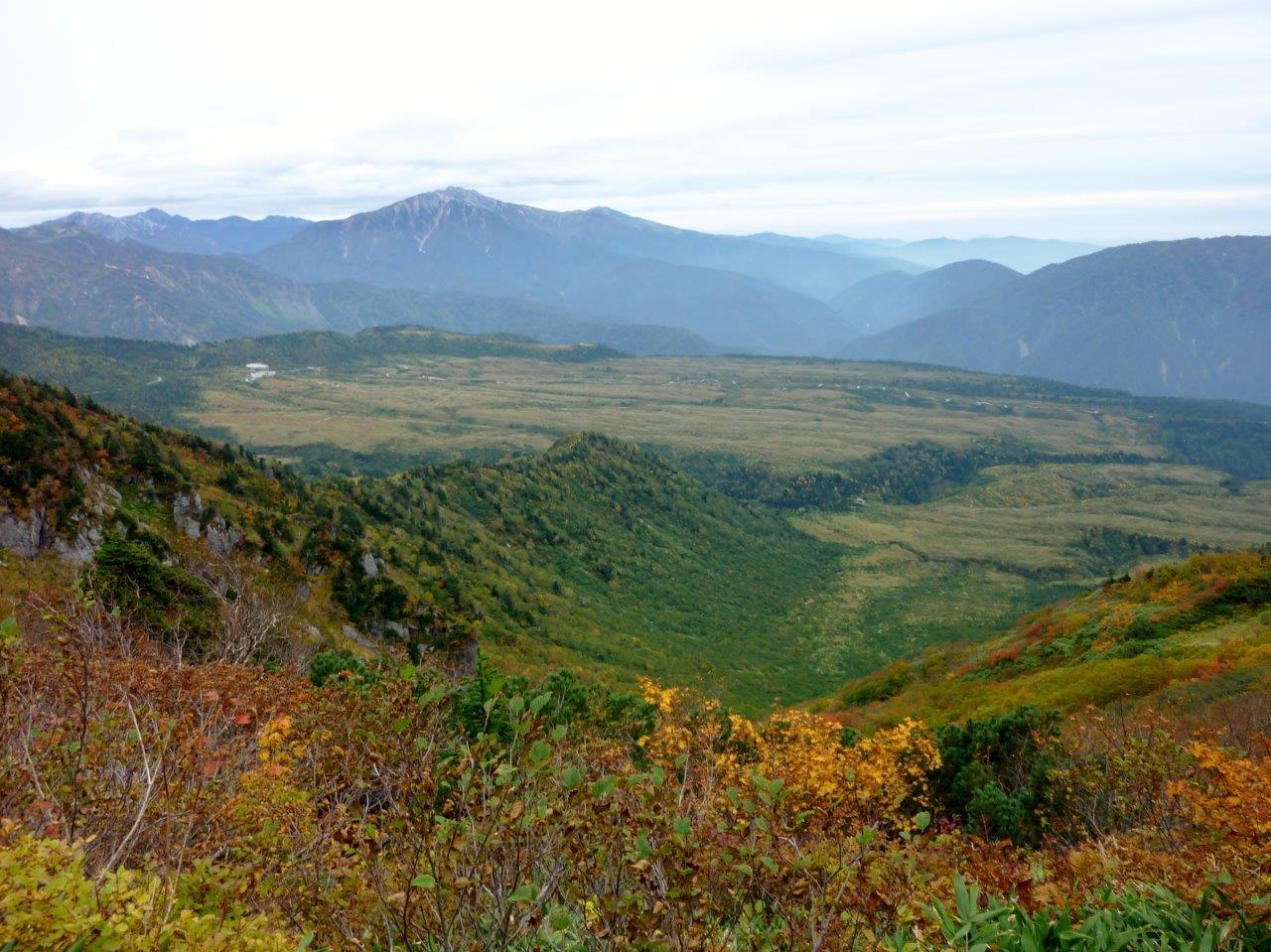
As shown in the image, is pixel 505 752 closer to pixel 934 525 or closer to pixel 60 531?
pixel 60 531

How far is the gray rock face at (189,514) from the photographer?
34.3 m

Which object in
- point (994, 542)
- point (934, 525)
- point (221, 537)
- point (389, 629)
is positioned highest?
point (221, 537)

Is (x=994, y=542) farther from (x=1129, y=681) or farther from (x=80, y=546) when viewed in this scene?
(x=80, y=546)

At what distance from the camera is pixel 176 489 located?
35.4 metres

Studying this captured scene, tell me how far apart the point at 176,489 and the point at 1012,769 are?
3602cm

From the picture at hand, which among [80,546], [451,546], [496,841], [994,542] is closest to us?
[496,841]

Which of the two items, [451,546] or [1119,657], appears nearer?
[1119,657]

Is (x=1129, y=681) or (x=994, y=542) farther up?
(x=1129, y=681)

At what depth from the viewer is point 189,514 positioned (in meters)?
34.8

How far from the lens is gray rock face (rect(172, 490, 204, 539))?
34281mm

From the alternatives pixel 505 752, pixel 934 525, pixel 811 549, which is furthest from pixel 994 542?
pixel 505 752

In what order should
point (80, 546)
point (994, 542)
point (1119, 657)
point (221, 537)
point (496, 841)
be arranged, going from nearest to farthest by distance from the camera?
point (496, 841) < point (80, 546) < point (1119, 657) < point (221, 537) < point (994, 542)

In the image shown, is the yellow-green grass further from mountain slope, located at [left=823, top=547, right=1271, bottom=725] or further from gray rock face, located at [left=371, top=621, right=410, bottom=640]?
gray rock face, located at [left=371, top=621, right=410, bottom=640]

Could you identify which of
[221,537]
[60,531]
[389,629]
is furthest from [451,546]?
[60,531]
